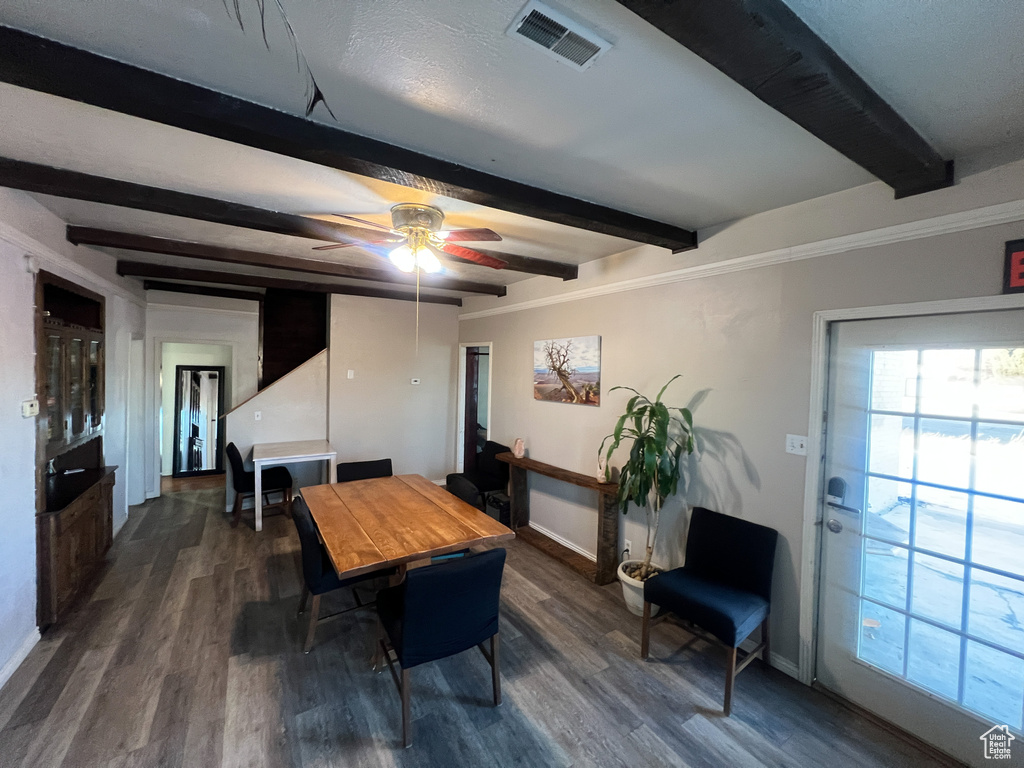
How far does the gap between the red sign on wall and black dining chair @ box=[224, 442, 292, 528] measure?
17.4 ft

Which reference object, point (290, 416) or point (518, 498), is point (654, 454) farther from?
point (290, 416)

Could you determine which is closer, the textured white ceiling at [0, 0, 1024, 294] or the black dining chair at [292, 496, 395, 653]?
the textured white ceiling at [0, 0, 1024, 294]

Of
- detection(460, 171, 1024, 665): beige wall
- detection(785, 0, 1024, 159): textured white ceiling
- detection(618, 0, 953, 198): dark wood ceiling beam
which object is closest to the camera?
detection(618, 0, 953, 198): dark wood ceiling beam

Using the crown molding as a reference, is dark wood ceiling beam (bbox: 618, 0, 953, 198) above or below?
above

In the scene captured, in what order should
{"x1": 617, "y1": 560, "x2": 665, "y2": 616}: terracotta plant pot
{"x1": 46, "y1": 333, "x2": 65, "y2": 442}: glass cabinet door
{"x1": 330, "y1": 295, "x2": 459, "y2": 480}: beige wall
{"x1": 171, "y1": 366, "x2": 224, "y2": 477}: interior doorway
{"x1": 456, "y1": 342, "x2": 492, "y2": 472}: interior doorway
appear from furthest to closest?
1. {"x1": 171, "y1": 366, "x2": 224, "y2": 477}: interior doorway
2. {"x1": 456, "y1": 342, "x2": 492, "y2": 472}: interior doorway
3. {"x1": 330, "y1": 295, "x2": 459, "y2": 480}: beige wall
4. {"x1": 617, "y1": 560, "x2": 665, "y2": 616}: terracotta plant pot
5. {"x1": 46, "y1": 333, "x2": 65, "y2": 442}: glass cabinet door

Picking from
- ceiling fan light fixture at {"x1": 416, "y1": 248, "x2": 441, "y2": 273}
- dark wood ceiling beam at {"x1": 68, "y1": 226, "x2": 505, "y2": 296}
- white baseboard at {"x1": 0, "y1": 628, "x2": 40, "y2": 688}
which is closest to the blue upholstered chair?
ceiling fan light fixture at {"x1": 416, "y1": 248, "x2": 441, "y2": 273}

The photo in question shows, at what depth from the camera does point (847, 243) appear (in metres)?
2.03

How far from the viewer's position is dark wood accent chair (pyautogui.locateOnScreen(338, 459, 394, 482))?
143 inches

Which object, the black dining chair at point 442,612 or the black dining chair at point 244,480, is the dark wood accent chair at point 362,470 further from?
the black dining chair at point 442,612

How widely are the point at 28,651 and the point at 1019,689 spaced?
480cm

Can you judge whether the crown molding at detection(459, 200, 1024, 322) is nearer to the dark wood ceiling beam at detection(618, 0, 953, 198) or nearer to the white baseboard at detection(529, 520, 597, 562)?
the dark wood ceiling beam at detection(618, 0, 953, 198)

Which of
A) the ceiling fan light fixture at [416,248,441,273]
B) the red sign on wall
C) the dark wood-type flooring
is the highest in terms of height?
the ceiling fan light fixture at [416,248,441,273]

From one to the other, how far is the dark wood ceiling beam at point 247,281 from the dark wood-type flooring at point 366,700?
2.74 m

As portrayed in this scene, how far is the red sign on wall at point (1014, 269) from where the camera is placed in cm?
157
